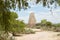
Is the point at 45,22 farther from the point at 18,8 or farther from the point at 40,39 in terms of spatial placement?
the point at 18,8

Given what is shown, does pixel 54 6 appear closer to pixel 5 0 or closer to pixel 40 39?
pixel 5 0

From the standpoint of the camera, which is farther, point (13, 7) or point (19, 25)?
point (19, 25)

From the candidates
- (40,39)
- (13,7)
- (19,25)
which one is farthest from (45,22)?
(13,7)

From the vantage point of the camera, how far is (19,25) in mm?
14664

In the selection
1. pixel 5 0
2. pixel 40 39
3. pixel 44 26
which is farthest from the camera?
pixel 44 26

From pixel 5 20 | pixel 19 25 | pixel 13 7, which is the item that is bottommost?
pixel 19 25

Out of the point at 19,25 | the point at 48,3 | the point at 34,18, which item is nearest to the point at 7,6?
the point at 48,3

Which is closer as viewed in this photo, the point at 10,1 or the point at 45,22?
the point at 10,1

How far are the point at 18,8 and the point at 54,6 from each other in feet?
2.40

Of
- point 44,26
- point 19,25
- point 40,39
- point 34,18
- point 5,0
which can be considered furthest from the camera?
point 34,18

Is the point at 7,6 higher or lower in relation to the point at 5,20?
higher

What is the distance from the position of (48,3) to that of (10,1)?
754 mm

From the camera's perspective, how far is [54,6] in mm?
4094

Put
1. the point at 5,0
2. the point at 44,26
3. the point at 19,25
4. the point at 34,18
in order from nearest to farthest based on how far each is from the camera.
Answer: the point at 5,0 → the point at 19,25 → the point at 44,26 → the point at 34,18
